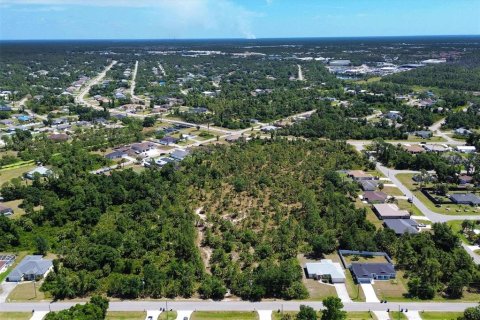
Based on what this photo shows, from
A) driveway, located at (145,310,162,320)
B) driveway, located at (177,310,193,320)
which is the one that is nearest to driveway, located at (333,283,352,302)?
driveway, located at (177,310,193,320)

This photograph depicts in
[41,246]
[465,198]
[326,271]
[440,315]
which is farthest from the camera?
[465,198]

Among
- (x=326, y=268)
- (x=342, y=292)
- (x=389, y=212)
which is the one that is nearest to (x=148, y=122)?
(x=389, y=212)

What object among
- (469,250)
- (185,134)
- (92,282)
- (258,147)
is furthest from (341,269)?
(185,134)

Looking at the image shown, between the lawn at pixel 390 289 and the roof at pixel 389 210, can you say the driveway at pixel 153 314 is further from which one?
the roof at pixel 389 210

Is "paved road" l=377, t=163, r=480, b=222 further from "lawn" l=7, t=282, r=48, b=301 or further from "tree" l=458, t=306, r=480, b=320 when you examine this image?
"lawn" l=7, t=282, r=48, b=301

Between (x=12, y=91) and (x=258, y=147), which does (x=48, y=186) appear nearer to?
(x=258, y=147)

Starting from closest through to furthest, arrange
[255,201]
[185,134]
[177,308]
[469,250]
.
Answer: [177,308], [469,250], [255,201], [185,134]

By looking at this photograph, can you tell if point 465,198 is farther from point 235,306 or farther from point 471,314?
point 235,306
